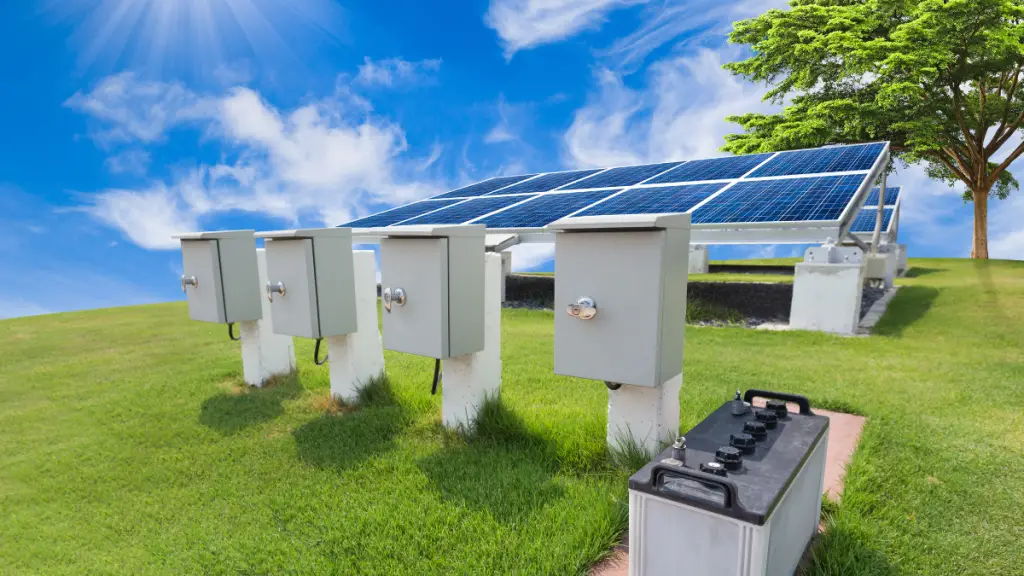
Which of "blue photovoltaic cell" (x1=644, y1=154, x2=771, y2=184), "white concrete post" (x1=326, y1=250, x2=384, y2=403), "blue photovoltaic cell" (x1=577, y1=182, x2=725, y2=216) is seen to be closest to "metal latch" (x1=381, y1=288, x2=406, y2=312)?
"white concrete post" (x1=326, y1=250, x2=384, y2=403)

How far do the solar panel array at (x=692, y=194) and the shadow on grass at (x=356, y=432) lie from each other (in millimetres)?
3167

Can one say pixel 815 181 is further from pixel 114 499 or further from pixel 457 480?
pixel 114 499

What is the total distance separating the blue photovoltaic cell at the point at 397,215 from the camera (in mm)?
9641

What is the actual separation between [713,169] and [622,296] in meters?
8.03

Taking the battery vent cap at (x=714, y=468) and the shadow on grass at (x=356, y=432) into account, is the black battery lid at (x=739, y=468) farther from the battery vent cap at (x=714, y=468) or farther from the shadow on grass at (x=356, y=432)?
the shadow on grass at (x=356, y=432)

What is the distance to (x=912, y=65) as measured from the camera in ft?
53.4

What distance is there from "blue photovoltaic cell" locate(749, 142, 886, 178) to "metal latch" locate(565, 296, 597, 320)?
6965mm

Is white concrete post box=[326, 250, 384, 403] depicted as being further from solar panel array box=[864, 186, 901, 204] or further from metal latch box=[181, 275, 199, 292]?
solar panel array box=[864, 186, 901, 204]

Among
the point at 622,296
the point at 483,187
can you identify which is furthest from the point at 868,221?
the point at 622,296

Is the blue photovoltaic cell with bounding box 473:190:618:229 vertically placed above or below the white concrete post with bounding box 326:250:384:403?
above

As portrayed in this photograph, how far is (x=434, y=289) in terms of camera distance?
327 centimetres

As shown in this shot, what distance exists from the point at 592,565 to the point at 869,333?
22.7 feet

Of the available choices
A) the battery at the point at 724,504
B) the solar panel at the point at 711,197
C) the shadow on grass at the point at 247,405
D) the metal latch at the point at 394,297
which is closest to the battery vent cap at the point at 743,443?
the battery at the point at 724,504

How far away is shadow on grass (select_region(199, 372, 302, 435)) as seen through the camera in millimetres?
4297
